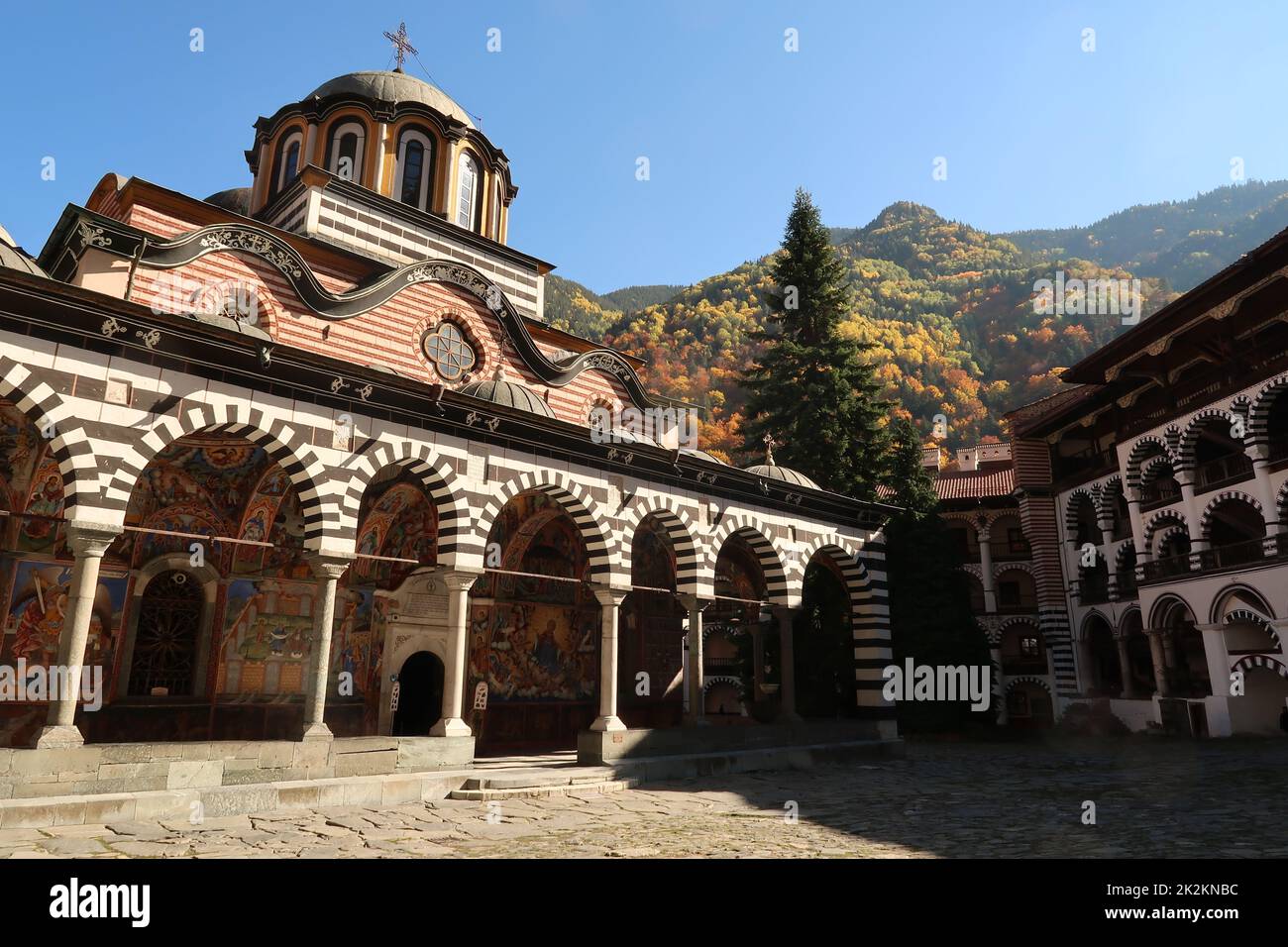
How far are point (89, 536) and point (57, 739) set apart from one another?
6.62 feet

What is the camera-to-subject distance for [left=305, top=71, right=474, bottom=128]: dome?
1820 cm

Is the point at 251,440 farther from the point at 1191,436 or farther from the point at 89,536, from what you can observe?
the point at 1191,436

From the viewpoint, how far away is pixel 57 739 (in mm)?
7945

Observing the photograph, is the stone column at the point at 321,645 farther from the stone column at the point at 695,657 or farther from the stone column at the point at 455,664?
the stone column at the point at 695,657

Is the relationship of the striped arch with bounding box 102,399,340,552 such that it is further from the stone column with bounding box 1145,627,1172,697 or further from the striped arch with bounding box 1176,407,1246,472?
the stone column with bounding box 1145,627,1172,697

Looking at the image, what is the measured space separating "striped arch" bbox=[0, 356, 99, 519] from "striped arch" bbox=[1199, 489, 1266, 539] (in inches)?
914

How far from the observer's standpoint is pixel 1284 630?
18359 millimetres

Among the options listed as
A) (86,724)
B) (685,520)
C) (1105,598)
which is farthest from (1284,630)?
(86,724)

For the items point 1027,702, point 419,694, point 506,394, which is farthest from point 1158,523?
point 419,694

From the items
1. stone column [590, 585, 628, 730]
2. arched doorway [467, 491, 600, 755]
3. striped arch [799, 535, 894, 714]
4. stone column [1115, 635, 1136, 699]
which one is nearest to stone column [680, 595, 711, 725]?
stone column [590, 585, 628, 730]

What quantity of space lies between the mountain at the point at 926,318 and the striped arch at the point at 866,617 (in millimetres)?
16077

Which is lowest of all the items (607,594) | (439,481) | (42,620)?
(42,620)

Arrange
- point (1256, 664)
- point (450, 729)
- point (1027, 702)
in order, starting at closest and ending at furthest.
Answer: point (450, 729), point (1256, 664), point (1027, 702)
